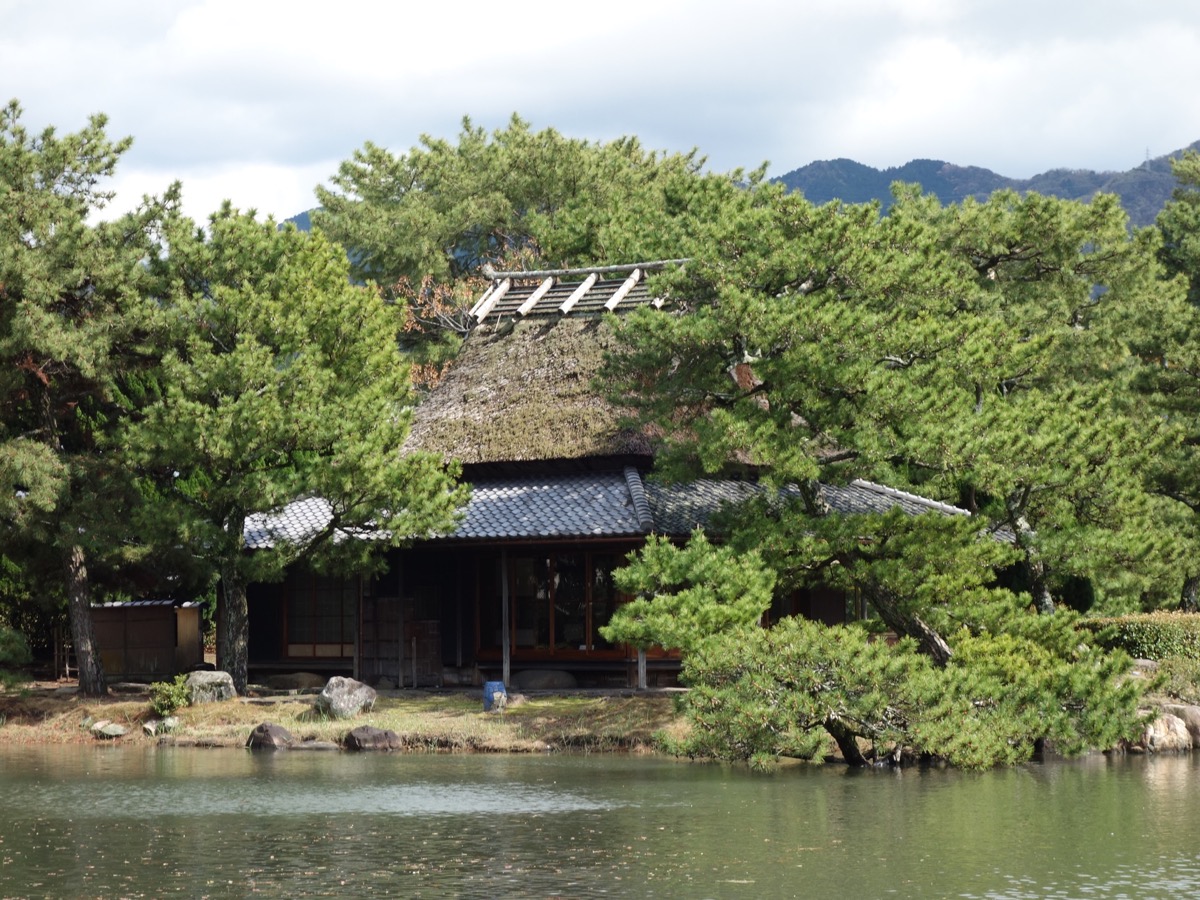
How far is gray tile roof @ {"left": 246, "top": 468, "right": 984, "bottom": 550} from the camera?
25.8 m

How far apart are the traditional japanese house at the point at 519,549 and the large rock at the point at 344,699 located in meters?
2.61

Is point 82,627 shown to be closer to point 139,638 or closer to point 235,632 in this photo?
point 235,632

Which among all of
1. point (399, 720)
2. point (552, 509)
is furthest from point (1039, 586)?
point (399, 720)

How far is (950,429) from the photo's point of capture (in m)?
23.1

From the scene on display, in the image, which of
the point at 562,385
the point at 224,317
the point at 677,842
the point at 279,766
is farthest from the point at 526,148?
the point at 677,842

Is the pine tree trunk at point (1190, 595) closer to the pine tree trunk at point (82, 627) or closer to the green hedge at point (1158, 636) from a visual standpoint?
the green hedge at point (1158, 636)

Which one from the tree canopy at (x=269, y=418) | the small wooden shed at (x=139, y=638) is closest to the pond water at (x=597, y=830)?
the tree canopy at (x=269, y=418)

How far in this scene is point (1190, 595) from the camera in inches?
1471

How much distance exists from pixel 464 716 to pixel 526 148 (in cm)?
2909

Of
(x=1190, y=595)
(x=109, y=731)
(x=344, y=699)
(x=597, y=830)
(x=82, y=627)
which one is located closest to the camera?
(x=597, y=830)

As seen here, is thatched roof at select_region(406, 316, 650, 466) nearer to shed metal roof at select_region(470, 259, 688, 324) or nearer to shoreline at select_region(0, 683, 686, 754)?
shed metal roof at select_region(470, 259, 688, 324)

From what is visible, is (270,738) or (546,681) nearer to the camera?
(270,738)

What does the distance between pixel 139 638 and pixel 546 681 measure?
9495 millimetres

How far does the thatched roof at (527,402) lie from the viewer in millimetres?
29031
